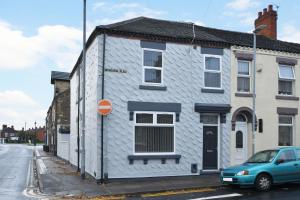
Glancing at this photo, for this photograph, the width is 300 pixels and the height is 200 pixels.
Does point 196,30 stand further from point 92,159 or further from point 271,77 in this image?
point 92,159

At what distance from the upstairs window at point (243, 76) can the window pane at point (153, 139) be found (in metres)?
4.18

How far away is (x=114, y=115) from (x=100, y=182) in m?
2.73

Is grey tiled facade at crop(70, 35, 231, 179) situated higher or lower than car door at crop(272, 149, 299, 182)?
higher

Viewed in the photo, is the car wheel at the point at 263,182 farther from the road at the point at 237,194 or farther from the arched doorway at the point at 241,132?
the arched doorway at the point at 241,132

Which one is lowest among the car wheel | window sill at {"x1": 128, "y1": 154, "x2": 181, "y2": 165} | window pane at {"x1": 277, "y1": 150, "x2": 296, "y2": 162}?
the car wheel

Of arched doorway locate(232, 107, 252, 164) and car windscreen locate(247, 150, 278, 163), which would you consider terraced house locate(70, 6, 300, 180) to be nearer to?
arched doorway locate(232, 107, 252, 164)

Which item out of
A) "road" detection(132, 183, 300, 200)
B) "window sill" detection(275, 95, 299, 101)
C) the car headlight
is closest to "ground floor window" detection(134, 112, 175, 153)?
"road" detection(132, 183, 300, 200)

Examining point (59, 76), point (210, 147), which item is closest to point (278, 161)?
point (210, 147)

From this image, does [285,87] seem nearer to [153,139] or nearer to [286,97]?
[286,97]

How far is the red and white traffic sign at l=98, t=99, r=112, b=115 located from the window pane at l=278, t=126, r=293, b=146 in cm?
924

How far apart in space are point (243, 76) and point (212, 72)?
175cm

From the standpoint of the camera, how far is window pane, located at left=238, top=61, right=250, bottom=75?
68.0ft

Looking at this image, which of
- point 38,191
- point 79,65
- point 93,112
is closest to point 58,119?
point 79,65

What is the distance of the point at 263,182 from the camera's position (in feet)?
48.6
